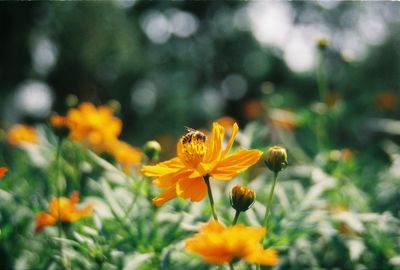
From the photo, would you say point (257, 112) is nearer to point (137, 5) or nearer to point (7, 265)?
point (7, 265)

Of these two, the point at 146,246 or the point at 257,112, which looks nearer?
the point at 146,246

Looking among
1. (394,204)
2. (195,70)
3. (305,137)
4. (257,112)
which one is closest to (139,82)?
(195,70)

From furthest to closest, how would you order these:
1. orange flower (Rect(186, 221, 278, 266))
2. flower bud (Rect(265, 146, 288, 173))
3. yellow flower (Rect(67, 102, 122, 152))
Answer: yellow flower (Rect(67, 102, 122, 152)) → flower bud (Rect(265, 146, 288, 173)) → orange flower (Rect(186, 221, 278, 266))

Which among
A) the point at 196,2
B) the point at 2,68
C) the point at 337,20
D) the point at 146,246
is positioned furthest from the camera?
the point at 196,2

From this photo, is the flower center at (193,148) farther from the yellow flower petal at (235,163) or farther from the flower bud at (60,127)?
the flower bud at (60,127)

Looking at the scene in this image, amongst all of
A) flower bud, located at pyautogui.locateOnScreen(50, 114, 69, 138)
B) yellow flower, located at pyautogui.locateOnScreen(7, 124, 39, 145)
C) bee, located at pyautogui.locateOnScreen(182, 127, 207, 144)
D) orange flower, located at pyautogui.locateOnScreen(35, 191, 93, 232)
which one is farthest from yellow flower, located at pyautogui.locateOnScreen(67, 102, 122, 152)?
bee, located at pyautogui.locateOnScreen(182, 127, 207, 144)

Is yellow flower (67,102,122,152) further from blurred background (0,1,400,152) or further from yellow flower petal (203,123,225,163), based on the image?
blurred background (0,1,400,152)

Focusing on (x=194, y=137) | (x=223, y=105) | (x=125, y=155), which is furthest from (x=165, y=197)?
(x=223, y=105)
